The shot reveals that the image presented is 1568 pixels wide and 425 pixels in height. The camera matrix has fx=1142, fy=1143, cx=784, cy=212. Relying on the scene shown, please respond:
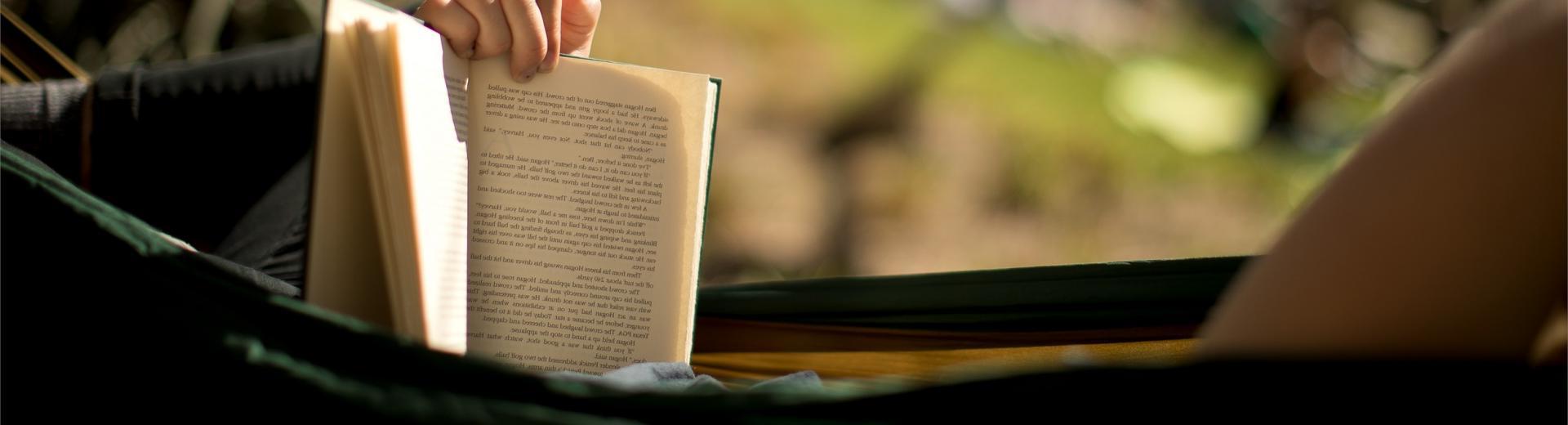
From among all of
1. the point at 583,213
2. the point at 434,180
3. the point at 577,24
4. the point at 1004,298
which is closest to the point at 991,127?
the point at 1004,298

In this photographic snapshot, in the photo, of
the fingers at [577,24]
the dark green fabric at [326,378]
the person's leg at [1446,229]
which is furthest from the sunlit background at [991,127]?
the person's leg at [1446,229]

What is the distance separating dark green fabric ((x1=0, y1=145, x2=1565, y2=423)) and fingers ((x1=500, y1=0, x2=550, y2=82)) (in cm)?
25

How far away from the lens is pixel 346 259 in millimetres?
638

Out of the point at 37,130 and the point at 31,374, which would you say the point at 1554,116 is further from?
the point at 37,130

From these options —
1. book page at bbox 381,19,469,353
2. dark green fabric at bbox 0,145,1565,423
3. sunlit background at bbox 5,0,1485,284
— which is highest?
sunlit background at bbox 5,0,1485,284

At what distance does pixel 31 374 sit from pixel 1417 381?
592 mm

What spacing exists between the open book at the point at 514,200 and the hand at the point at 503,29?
11 mm

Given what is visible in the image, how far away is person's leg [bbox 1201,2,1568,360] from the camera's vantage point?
439 millimetres

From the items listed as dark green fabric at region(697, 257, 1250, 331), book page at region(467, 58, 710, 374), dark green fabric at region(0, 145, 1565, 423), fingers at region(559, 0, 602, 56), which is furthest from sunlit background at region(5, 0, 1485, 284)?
dark green fabric at region(0, 145, 1565, 423)

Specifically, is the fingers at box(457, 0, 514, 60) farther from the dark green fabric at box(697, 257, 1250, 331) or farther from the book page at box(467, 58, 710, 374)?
the dark green fabric at box(697, 257, 1250, 331)

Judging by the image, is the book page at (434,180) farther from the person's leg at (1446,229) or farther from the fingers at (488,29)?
the person's leg at (1446,229)

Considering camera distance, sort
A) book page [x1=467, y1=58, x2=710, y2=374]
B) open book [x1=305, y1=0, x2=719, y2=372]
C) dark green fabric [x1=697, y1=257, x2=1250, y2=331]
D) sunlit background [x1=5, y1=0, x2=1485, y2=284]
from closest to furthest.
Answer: open book [x1=305, y1=0, x2=719, y2=372] < book page [x1=467, y1=58, x2=710, y2=374] < dark green fabric [x1=697, y1=257, x2=1250, y2=331] < sunlit background [x1=5, y1=0, x2=1485, y2=284]

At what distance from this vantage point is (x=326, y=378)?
0.49 metres

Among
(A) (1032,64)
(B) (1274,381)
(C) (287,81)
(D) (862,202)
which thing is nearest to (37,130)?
(C) (287,81)
